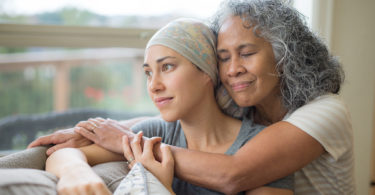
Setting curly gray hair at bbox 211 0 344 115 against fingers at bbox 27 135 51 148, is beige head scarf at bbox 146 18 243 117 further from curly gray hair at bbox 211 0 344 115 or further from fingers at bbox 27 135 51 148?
fingers at bbox 27 135 51 148

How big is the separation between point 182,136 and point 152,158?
315 millimetres

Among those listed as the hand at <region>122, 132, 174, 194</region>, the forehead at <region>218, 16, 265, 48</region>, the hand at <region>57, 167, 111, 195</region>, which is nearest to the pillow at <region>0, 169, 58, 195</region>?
the hand at <region>57, 167, 111, 195</region>

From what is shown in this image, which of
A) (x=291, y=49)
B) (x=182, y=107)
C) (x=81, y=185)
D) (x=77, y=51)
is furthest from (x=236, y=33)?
(x=77, y=51)

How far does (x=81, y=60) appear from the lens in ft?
8.02

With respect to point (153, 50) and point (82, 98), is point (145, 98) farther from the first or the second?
point (153, 50)

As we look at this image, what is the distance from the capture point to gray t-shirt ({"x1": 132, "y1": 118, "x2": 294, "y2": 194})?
1216 mm

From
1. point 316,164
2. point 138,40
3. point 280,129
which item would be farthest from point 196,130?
point 138,40

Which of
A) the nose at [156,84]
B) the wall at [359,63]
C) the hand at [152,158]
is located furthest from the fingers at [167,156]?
the wall at [359,63]

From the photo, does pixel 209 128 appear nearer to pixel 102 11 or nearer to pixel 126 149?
pixel 126 149

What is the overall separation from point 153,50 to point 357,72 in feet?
4.65

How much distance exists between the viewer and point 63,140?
50.9 inches

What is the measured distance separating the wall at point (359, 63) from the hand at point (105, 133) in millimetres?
1436

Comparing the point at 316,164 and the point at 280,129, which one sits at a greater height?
the point at 280,129

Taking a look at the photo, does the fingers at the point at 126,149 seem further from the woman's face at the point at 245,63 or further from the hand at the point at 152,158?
the woman's face at the point at 245,63
